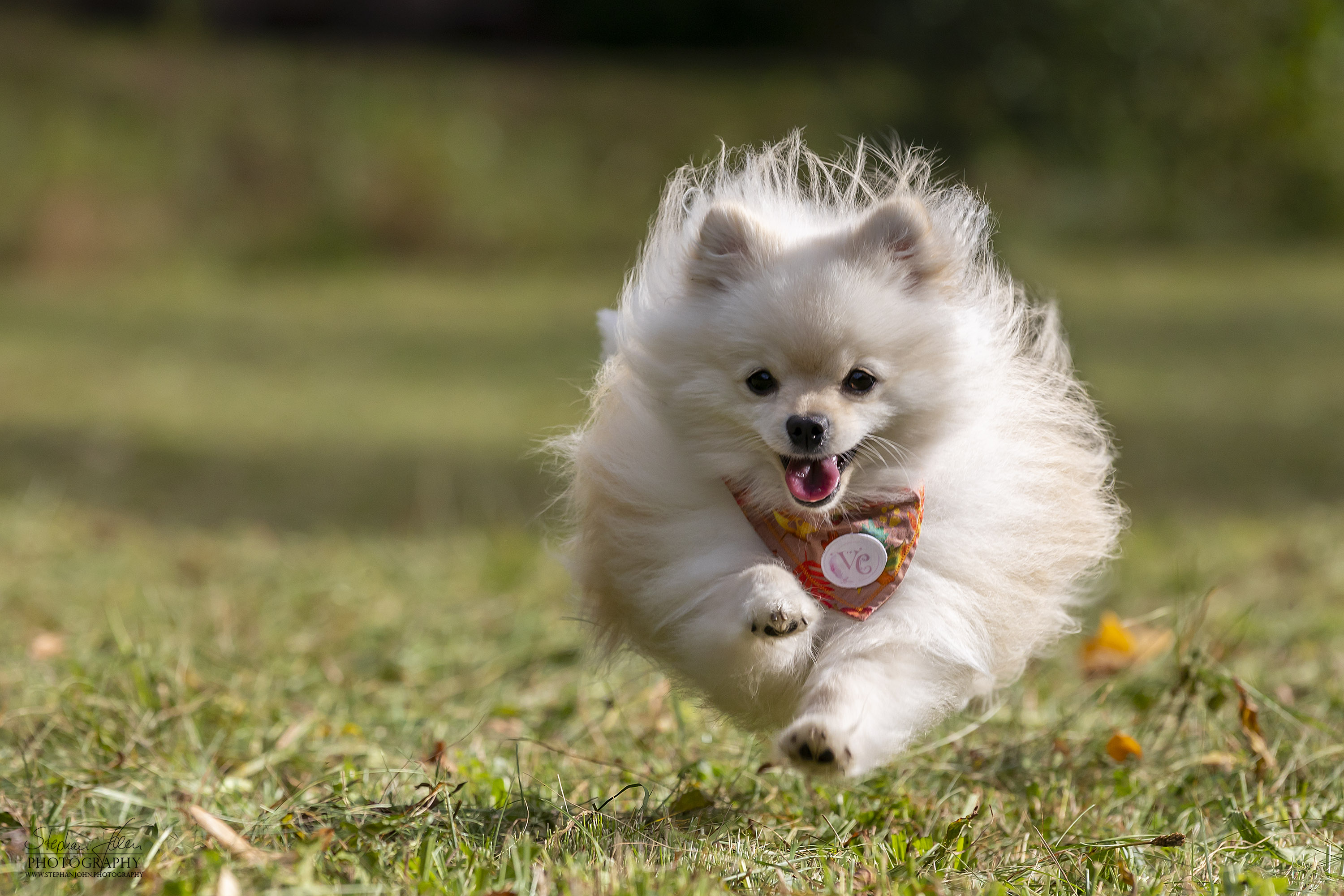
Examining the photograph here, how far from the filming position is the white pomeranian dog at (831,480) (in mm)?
2359

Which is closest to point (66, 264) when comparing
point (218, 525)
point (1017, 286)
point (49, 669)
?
point (218, 525)

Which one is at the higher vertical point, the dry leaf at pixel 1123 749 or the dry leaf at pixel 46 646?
the dry leaf at pixel 1123 749

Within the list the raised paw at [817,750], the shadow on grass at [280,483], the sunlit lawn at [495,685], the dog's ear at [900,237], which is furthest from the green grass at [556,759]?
the shadow on grass at [280,483]

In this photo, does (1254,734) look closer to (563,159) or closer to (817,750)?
(817,750)

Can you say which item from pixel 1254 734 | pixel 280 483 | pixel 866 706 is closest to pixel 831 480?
pixel 866 706

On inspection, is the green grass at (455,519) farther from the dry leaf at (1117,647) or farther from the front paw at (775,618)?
the front paw at (775,618)

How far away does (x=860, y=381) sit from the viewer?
7.82 ft

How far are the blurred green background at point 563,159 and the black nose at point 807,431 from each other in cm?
768

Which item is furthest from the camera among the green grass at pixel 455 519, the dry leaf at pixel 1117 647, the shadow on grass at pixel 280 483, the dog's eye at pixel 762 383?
the shadow on grass at pixel 280 483

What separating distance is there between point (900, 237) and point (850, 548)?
58cm

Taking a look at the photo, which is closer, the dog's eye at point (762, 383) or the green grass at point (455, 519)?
the dog's eye at point (762, 383)

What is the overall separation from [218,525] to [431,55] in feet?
36.9

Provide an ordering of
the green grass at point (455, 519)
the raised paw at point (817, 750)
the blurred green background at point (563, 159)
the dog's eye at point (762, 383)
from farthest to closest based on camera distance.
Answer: the blurred green background at point (563, 159) < the green grass at point (455, 519) < the dog's eye at point (762, 383) < the raised paw at point (817, 750)

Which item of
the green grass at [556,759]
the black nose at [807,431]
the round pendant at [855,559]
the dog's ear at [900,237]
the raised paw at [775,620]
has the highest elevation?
the dog's ear at [900,237]
